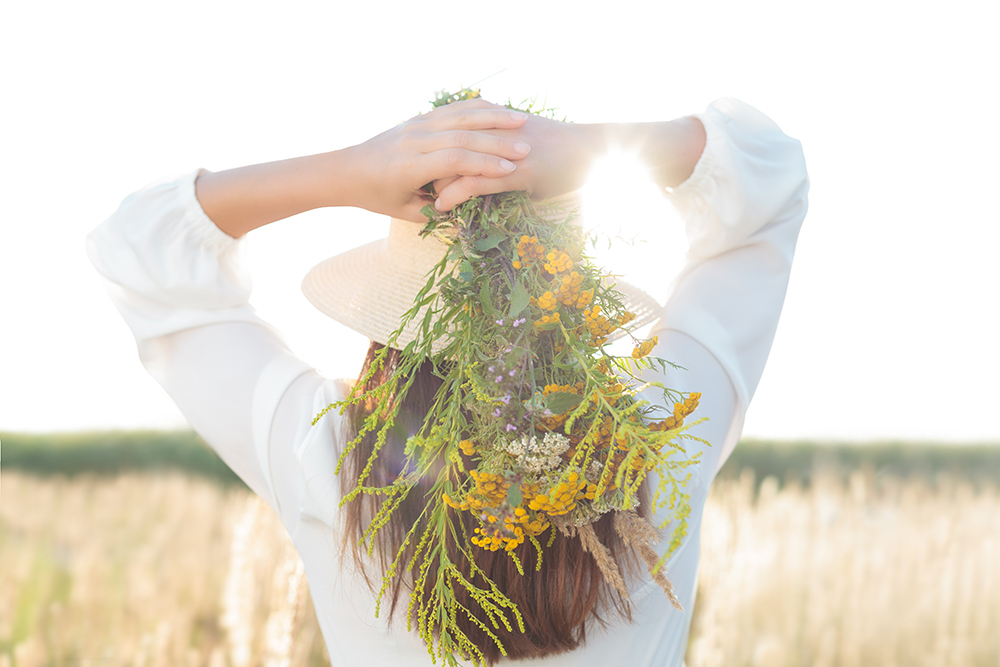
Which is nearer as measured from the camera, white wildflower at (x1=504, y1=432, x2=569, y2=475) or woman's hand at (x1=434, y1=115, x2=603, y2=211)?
white wildflower at (x1=504, y1=432, x2=569, y2=475)

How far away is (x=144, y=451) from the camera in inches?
159

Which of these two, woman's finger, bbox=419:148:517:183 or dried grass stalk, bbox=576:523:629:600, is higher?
woman's finger, bbox=419:148:517:183

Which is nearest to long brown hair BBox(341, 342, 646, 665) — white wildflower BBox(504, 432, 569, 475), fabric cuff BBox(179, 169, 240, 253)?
white wildflower BBox(504, 432, 569, 475)

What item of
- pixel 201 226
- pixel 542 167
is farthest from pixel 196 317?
pixel 542 167

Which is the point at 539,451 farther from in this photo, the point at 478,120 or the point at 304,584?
the point at 304,584

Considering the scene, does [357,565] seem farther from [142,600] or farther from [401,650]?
[142,600]

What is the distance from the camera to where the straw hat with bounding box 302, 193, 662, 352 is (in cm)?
108

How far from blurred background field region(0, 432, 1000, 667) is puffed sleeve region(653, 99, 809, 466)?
1.86 meters

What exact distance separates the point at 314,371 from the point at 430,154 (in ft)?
1.53

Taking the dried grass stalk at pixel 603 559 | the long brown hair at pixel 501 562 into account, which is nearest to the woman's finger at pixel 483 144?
the long brown hair at pixel 501 562

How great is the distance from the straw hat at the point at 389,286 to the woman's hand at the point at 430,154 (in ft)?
0.28

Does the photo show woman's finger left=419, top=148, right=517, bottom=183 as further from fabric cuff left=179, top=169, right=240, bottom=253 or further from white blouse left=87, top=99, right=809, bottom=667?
fabric cuff left=179, top=169, right=240, bottom=253

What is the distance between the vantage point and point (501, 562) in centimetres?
90

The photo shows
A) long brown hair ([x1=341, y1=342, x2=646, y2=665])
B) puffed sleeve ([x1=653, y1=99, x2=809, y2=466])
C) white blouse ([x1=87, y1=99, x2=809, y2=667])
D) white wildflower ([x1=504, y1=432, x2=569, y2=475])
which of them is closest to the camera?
Result: white wildflower ([x1=504, y1=432, x2=569, y2=475])
